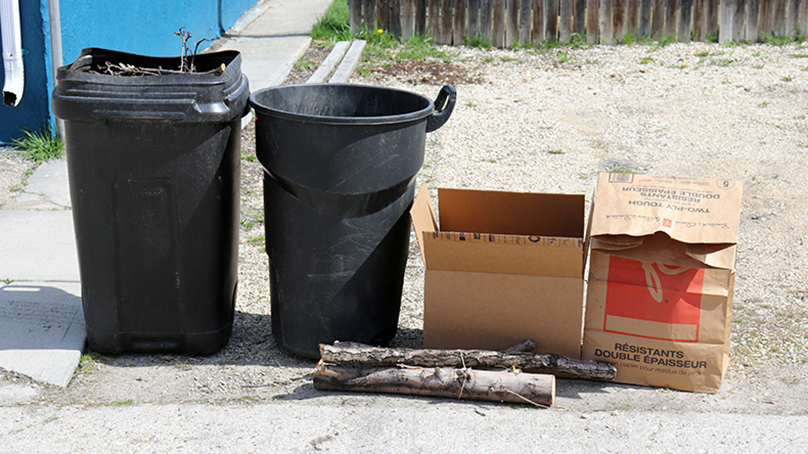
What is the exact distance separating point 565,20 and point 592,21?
1.19 ft

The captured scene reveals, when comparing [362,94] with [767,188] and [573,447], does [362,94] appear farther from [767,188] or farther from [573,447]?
[767,188]

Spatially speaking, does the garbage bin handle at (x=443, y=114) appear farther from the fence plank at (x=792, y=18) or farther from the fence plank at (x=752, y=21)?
the fence plank at (x=792, y=18)

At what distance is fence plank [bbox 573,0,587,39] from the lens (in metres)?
9.56

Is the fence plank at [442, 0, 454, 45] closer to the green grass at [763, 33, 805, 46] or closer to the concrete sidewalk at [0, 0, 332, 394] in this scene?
the green grass at [763, 33, 805, 46]

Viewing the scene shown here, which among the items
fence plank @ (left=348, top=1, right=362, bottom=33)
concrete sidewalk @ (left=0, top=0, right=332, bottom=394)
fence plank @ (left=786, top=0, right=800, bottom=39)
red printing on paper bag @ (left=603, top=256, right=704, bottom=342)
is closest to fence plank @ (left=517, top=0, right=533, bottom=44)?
fence plank @ (left=348, top=1, right=362, bottom=33)

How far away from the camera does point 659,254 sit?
281cm

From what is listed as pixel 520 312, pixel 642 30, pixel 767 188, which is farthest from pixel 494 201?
pixel 642 30

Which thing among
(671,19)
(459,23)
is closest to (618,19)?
(671,19)

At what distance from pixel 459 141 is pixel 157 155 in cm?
386

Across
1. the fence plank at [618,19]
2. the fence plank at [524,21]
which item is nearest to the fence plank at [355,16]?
the fence plank at [524,21]

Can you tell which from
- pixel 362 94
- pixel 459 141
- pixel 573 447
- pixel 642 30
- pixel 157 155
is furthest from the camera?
pixel 642 30

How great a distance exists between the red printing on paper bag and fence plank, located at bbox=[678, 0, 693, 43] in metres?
7.82

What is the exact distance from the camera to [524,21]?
9633 mm

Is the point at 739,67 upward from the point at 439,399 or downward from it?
upward
